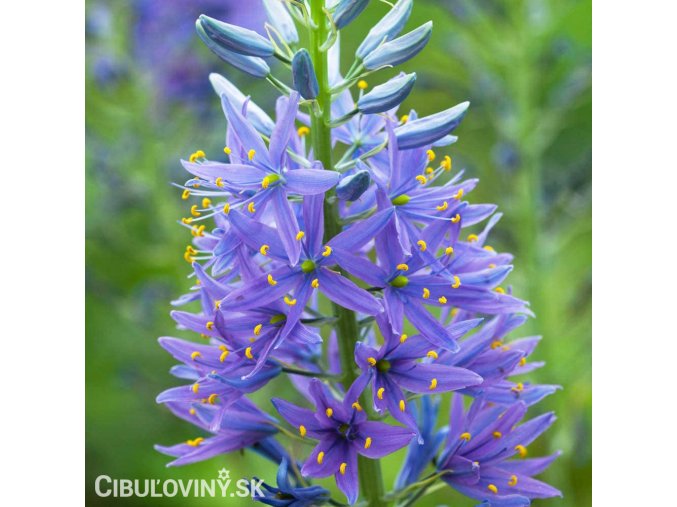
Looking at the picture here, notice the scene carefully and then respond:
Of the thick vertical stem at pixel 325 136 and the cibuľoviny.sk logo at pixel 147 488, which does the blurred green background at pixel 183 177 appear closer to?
the cibuľoviny.sk logo at pixel 147 488

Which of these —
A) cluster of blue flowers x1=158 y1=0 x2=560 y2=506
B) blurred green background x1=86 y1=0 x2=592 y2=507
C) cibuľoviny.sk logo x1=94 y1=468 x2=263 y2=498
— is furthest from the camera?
blurred green background x1=86 y1=0 x2=592 y2=507

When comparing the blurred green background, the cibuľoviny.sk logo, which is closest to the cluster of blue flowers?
the cibuľoviny.sk logo

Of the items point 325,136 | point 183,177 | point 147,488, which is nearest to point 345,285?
point 325,136

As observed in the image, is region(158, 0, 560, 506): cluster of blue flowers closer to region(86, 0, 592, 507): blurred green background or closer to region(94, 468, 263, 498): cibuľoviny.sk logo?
region(94, 468, 263, 498): cibuľoviny.sk logo

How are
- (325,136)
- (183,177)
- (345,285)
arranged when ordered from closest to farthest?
(345,285) → (325,136) → (183,177)

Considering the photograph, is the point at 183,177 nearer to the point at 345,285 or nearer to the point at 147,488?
the point at 147,488

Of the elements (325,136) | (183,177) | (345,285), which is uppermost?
(183,177)

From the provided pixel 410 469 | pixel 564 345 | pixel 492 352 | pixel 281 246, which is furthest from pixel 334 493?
pixel 281 246
